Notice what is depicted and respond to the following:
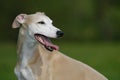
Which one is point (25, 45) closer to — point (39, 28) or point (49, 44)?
point (39, 28)

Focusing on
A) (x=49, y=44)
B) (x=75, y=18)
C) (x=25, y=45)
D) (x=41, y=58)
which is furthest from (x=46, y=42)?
(x=75, y=18)

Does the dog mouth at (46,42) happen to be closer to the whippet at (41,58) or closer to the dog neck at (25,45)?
the whippet at (41,58)

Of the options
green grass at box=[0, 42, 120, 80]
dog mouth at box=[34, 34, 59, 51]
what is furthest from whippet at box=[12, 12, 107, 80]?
green grass at box=[0, 42, 120, 80]

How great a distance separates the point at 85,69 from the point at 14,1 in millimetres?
27783

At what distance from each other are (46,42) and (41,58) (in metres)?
0.31

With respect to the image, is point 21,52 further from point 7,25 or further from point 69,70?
point 7,25

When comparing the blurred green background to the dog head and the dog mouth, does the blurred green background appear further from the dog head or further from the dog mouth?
the dog mouth

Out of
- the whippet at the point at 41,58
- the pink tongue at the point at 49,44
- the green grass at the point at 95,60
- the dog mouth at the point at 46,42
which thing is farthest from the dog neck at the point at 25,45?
the green grass at the point at 95,60

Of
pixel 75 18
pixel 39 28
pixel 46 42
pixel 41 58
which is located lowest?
pixel 75 18

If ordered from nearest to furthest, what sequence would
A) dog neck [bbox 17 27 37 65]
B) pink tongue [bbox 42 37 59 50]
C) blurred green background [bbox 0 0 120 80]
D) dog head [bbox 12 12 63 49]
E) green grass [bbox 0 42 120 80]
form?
pink tongue [bbox 42 37 59 50] < dog head [bbox 12 12 63 49] < dog neck [bbox 17 27 37 65] < green grass [bbox 0 42 120 80] < blurred green background [bbox 0 0 120 80]

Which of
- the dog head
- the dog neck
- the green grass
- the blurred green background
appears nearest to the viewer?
the dog head

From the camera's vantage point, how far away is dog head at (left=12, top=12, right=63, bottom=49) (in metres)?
13.1

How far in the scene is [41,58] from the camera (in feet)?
43.2

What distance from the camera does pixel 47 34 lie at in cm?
1312
